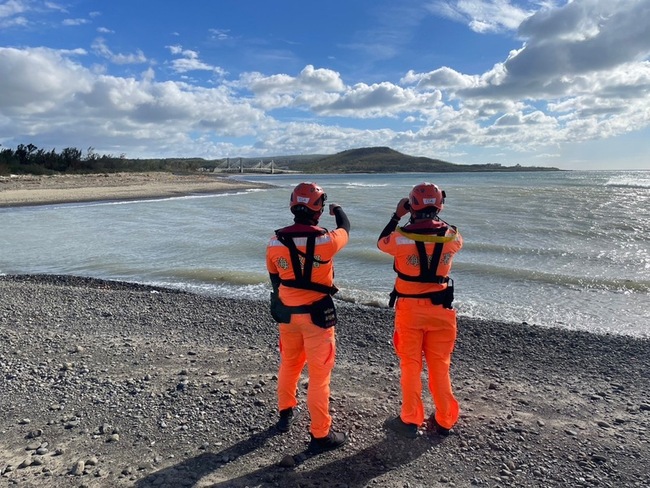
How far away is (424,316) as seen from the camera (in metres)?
4.45

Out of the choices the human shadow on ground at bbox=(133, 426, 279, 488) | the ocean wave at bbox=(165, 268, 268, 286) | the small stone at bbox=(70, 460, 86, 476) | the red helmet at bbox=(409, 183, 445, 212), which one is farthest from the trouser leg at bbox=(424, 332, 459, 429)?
the ocean wave at bbox=(165, 268, 268, 286)

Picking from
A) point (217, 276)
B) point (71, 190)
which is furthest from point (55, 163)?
point (217, 276)

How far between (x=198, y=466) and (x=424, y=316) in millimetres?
2328

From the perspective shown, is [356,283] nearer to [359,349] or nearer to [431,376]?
[359,349]

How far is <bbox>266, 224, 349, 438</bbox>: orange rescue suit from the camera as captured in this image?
426cm

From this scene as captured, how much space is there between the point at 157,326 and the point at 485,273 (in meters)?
8.73

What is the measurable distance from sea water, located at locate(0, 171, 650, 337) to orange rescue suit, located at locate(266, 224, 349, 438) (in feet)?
19.1

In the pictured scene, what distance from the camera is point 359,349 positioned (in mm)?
7020

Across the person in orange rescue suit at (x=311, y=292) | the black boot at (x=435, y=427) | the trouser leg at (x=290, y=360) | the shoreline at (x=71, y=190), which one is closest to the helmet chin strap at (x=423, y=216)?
the person in orange rescue suit at (x=311, y=292)

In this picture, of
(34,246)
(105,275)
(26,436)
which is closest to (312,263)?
(26,436)

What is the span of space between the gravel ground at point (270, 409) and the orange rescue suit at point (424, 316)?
347 mm

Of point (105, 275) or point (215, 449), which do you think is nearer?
point (215, 449)

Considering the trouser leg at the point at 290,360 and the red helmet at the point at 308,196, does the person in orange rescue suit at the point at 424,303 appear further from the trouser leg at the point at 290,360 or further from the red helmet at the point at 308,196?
the trouser leg at the point at 290,360

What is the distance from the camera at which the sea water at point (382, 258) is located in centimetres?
1045
